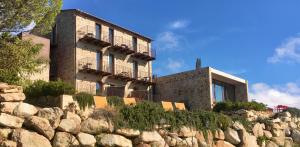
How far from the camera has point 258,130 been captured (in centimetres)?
2698

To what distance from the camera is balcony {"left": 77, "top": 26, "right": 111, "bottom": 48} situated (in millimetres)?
35688

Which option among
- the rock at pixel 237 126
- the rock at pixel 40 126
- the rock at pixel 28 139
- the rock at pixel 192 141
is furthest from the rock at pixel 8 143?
the rock at pixel 237 126

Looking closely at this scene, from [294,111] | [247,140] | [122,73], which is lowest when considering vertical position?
[247,140]

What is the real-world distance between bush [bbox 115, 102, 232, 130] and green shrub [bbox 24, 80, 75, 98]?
2489 millimetres

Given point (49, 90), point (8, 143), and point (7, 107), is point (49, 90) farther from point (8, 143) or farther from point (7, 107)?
point (8, 143)

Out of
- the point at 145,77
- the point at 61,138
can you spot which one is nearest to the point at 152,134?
the point at 61,138

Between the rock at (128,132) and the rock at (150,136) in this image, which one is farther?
the rock at (150,136)

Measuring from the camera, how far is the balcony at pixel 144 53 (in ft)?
134

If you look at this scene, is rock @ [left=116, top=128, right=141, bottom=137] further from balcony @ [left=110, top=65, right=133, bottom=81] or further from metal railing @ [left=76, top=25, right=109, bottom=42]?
balcony @ [left=110, top=65, right=133, bottom=81]

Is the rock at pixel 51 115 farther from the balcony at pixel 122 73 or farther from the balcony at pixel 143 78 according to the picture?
the balcony at pixel 143 78

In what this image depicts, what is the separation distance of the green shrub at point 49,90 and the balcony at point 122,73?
1695 centimetres

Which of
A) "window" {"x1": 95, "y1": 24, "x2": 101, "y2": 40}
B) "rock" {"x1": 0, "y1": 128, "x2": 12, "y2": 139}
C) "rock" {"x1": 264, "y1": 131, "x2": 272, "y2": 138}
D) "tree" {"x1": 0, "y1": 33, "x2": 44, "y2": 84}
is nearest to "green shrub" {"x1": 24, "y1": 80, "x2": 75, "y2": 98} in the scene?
"tree" {"x1": 0, "y1": 33, "x2": 44, "y2": 84}

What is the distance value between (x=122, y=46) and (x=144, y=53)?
3118 millimetres

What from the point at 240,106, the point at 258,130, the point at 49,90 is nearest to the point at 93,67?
the point at 240,106
